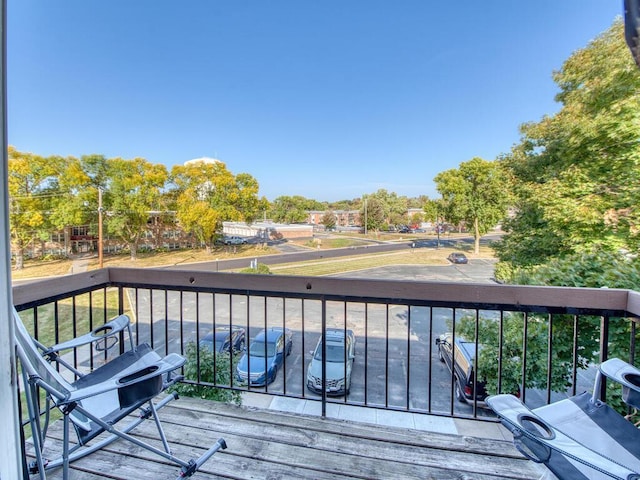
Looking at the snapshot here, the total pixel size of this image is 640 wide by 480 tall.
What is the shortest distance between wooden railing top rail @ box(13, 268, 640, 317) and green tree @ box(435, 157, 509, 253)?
14.7 m

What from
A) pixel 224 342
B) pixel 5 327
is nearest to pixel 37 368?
pixel 5 327

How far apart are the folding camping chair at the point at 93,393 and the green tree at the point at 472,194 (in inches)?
623

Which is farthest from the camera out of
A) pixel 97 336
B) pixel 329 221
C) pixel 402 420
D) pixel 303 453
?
pixel 329 221

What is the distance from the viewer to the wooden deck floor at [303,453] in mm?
1315

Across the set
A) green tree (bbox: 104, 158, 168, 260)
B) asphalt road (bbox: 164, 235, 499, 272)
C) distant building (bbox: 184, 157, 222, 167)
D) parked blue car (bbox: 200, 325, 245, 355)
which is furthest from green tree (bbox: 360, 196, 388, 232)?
parked blue car (bbox: 200, 325, 245, 355)

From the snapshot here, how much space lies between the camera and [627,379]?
110 cm

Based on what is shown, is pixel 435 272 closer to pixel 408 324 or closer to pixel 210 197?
pixel 210 197

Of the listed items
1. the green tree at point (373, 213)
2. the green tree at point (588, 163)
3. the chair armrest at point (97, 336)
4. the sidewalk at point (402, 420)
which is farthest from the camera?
the green tree at point (373, 213)

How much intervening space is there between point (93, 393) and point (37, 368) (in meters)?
0.22

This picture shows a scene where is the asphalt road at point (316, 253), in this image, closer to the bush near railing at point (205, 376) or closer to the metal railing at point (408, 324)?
the metal railing at point (408, 324)

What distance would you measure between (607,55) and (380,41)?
554cm

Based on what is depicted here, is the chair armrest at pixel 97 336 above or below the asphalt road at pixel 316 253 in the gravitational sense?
above

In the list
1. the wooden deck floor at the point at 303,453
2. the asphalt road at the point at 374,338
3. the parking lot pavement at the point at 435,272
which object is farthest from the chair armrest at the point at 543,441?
the parking lot pavement at the point at 435,272

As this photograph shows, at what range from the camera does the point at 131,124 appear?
14.8 meters
